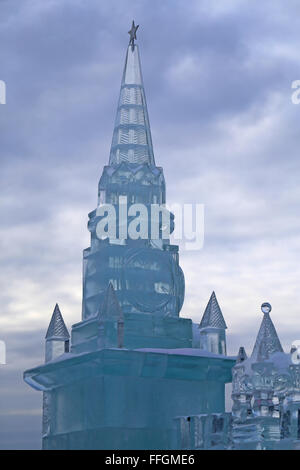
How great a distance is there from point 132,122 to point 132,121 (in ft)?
0.17

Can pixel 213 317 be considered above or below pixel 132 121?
below

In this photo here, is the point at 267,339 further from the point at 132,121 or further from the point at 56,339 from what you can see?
the point at 132,121

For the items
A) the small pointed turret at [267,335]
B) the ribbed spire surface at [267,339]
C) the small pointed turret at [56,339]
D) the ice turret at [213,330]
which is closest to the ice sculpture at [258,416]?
the ribbed spire surface at [267,339]

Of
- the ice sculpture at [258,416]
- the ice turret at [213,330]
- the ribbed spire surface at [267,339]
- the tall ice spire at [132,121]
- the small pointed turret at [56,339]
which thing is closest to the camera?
the ice sculpture at [258,416]

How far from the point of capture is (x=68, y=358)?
26.8m

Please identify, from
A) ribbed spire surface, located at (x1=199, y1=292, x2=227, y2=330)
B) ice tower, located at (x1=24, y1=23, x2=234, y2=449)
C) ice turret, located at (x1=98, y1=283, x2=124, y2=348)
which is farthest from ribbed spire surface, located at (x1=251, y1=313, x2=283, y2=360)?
ice turret, located at (x1=98, y1=283, x2=124, y2=348)

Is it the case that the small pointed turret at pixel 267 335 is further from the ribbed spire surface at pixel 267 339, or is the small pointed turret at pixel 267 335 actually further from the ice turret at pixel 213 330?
the ice turret at pixel 213 330

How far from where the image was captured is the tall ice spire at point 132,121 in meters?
30.6

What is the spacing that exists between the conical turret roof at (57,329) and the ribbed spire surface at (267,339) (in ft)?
22.4

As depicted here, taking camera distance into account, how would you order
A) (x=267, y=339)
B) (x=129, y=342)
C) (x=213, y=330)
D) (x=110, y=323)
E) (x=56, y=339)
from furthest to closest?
(x=56, y=339) < (x=213, y=330) < (x=129, y=342) < (x=110, y=323) < (x=267, y=339)

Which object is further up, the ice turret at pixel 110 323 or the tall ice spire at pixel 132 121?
the tall ice spire at pixel 132 121

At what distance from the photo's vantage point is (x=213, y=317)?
94.7ft

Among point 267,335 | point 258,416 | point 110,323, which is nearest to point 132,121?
point 110,323
